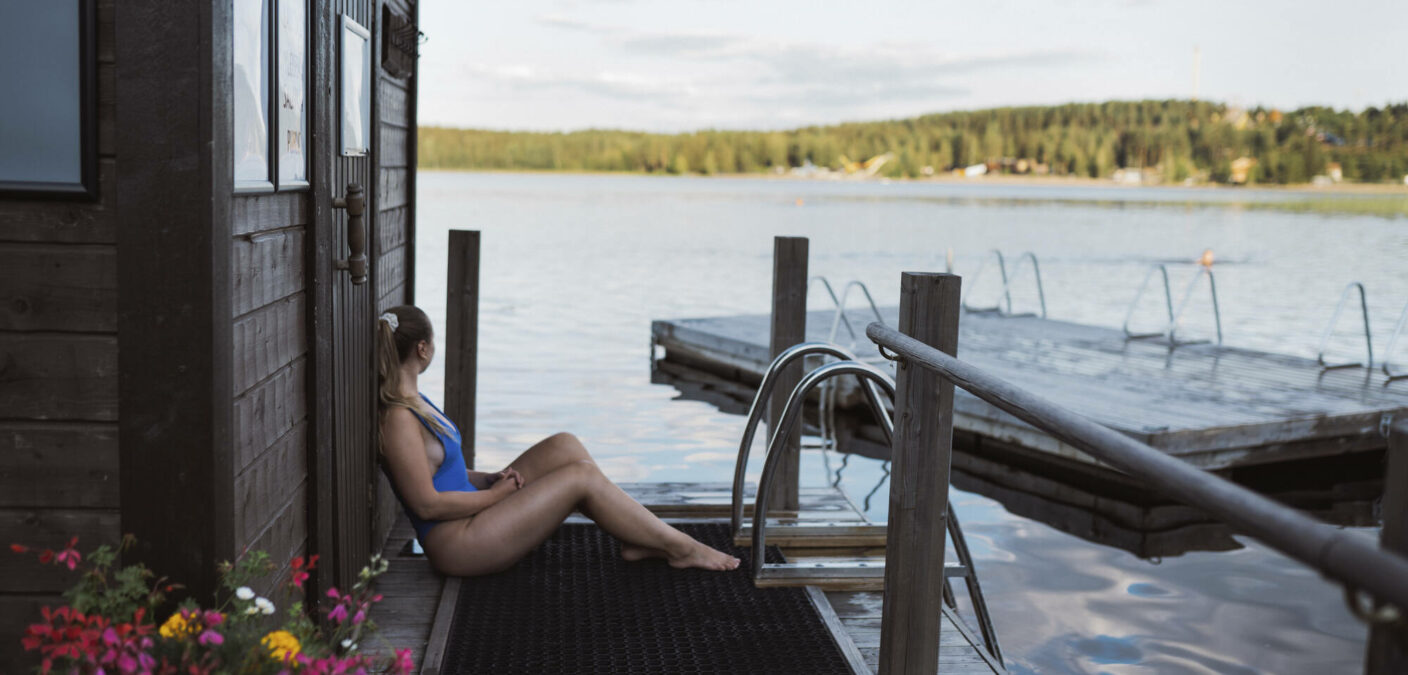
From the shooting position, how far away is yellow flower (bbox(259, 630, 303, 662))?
5.98ft

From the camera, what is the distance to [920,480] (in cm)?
259

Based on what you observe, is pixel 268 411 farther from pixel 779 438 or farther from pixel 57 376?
pixel 779 438

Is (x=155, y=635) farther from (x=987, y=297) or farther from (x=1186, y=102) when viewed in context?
(x=1186, y=102)

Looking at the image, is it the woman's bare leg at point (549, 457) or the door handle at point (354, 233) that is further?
the woman's bare leg at point (549, 457)

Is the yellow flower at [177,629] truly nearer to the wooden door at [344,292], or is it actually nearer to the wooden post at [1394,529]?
the wooden door at [344,292]

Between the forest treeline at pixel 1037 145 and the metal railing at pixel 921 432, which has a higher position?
the forest treeline at pixel 1037 145

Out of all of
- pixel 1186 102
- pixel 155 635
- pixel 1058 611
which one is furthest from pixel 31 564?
pixel 1186 102

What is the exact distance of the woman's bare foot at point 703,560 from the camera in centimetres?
398

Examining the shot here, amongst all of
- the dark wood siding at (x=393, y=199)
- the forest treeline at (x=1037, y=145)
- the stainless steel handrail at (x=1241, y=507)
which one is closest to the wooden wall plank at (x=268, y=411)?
the dark wood siding at (x=393, y=199)

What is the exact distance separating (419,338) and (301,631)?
1741 millimetres

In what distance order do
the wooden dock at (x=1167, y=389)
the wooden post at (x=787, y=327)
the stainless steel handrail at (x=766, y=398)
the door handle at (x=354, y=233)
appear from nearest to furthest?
the door handle at (x=354, y=233) → the stainless steel handrail at (x=766, y=398) → the wooden post at (x=787, y=327) → the wooden dock at (x=1167, y=389)

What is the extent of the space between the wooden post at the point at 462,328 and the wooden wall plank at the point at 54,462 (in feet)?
8.63

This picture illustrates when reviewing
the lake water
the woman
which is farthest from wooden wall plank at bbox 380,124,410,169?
the lake water

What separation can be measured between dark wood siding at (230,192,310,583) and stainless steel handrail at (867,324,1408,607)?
4.21 feet
